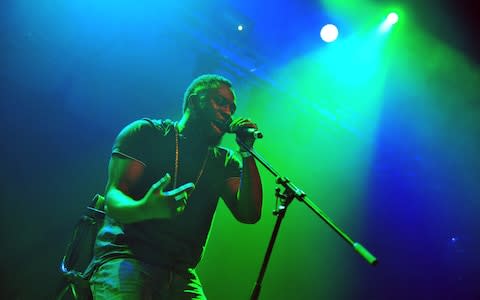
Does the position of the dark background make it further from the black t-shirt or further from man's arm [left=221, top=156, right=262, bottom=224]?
man's arm [left=221, top=156, right=262, bottom=224]

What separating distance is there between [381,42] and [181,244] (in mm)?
4160

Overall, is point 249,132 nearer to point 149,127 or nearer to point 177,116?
point 149,127

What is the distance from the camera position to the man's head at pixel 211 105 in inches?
95.6

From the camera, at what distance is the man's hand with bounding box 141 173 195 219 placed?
1.45 metres

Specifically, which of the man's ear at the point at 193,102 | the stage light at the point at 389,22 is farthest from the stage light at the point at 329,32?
the man's ear at the point at 193,102

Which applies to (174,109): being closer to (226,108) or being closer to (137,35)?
(137,35)

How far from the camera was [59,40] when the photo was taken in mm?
3064

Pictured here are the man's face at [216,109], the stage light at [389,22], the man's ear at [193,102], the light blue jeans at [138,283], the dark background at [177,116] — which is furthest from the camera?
the stage light at [389,22]

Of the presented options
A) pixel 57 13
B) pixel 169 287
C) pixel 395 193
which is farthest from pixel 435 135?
pixel 57 13

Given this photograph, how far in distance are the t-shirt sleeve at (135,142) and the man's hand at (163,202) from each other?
2.04 feet

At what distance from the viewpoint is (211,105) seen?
2.47 m

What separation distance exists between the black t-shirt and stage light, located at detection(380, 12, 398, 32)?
3.43 meters

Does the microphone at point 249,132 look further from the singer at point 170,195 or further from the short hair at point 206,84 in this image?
the short hair at point 206,84

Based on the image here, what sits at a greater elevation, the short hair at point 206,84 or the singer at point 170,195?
the short hair at point 206,84
